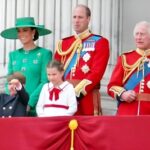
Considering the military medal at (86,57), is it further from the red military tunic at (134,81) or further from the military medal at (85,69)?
the red military tunic at (134,81)

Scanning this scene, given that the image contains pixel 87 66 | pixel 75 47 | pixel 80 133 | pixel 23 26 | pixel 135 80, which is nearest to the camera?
pixel 80 133

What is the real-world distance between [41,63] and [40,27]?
1.18 feet

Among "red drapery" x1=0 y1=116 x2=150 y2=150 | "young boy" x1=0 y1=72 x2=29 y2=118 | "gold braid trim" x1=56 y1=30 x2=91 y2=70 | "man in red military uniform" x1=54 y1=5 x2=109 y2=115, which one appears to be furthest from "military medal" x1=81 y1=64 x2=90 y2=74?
"red drapery" x1=0 y1=116 x2=150 y2=150

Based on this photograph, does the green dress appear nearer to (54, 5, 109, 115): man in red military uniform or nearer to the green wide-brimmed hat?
(54, 5, 109, 115): man in red military uniform

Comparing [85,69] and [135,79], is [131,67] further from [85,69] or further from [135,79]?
[85,69]

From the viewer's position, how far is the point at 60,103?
6.15 metres

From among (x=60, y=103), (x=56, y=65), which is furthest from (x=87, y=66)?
(x=60, y=103)

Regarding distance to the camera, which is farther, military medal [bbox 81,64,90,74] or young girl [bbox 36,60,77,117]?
military medal [bbox 81,64,90,74]

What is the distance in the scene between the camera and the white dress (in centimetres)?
612

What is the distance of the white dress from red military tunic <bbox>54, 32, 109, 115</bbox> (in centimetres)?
15

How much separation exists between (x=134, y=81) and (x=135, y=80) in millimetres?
11

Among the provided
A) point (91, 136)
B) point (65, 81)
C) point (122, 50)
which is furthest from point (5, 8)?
point (91, 136)

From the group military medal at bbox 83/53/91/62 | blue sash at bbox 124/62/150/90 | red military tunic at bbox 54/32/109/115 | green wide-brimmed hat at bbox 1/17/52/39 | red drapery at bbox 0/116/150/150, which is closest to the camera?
red drapery at bbox 0/116/150/150

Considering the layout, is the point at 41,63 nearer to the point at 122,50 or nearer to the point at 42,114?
the point at 42,114
